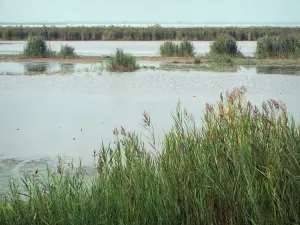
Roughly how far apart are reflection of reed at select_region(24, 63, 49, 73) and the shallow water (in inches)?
78.9

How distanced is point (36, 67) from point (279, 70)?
29.8ft

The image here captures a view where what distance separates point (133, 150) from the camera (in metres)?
4.33

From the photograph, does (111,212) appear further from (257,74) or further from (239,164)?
(257,74)

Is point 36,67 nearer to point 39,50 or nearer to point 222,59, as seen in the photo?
point 39,50

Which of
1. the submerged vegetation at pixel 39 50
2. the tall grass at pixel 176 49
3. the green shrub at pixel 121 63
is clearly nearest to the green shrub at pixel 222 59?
the tall grass at pixel 176 49

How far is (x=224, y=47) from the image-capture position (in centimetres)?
2406

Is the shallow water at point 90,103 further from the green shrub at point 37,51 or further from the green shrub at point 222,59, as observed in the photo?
the green shrub at point 37,51

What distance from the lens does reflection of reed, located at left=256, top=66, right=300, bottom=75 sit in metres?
18.3

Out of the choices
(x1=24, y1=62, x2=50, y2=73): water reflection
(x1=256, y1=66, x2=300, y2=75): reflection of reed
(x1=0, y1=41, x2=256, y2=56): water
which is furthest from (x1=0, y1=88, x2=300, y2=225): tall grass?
(x1=0, y1=41, x2=256, y2=56): water

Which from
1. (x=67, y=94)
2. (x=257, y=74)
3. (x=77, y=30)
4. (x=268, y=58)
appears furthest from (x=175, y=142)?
(x=77, y=30)

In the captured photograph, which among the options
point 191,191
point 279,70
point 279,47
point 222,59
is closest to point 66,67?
point 222,59

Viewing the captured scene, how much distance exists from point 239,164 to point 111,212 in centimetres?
103

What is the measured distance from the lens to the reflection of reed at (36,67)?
64.6ft

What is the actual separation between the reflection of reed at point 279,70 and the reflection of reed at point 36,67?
7.76 m
